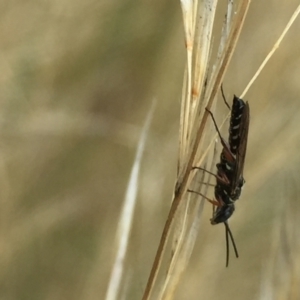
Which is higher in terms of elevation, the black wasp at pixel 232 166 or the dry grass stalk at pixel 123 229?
the black wasp at pixel 232 166

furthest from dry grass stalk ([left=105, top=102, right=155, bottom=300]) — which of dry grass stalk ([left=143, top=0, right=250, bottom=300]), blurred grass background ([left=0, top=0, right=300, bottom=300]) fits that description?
dry grass stalk ([left=143, top=0, right=250, bottom=300])

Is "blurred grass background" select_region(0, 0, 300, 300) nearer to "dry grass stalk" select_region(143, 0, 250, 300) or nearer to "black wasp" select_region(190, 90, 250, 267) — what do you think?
"black wasp" select_region(190, 90, 250, 267)

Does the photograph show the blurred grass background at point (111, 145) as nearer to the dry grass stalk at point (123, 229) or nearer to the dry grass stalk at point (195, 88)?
the dry grass stalk at point (123, 229)

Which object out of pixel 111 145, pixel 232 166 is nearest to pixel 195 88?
pixel 232 166

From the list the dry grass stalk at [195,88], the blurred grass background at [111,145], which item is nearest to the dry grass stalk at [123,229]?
the blurred grass background at [111,145]

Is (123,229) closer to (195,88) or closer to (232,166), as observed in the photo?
(232,166)

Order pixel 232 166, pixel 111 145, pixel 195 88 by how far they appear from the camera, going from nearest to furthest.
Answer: pixel 195 88
pixel 232 166
pixel 111 145
